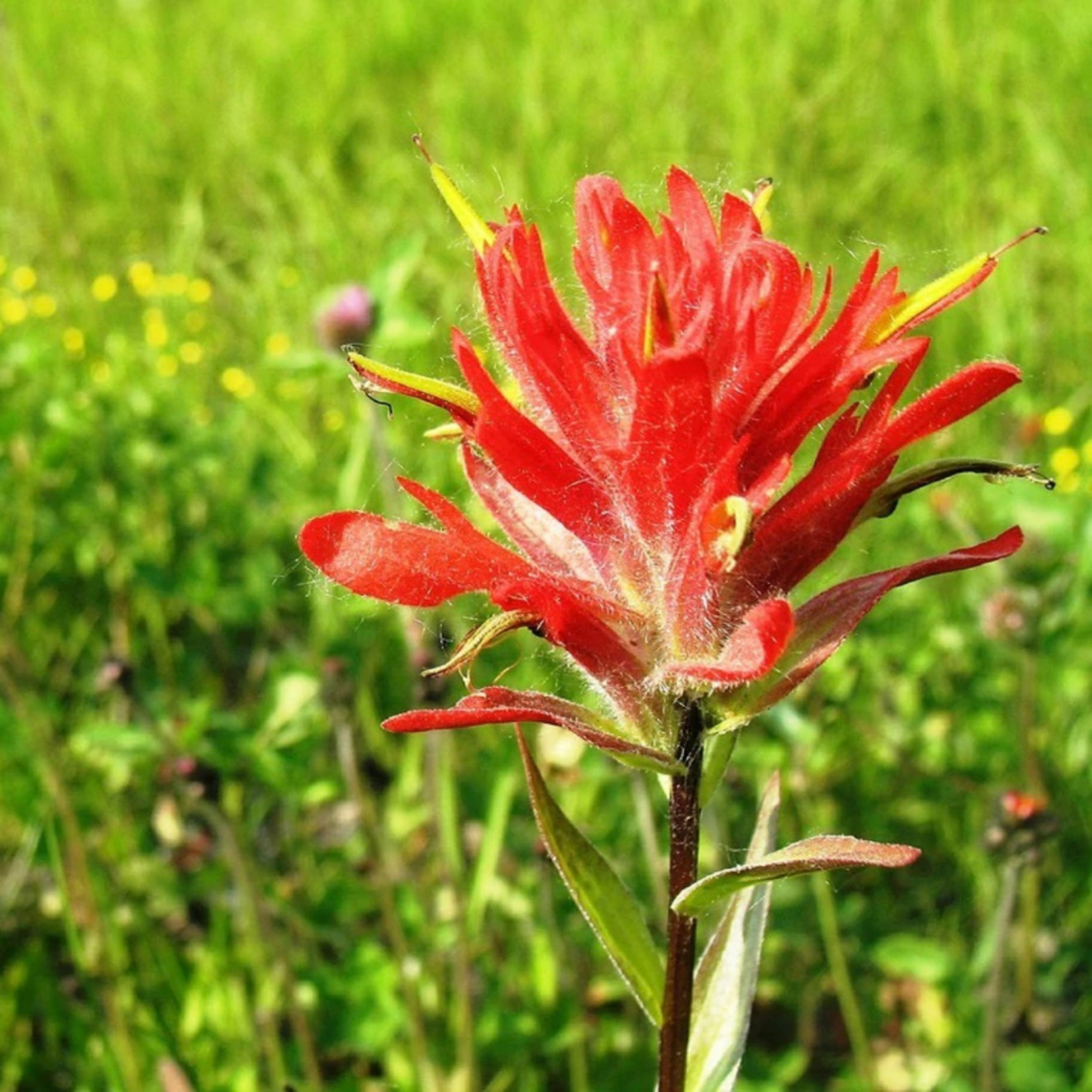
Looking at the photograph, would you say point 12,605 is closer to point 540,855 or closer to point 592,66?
point 540,855

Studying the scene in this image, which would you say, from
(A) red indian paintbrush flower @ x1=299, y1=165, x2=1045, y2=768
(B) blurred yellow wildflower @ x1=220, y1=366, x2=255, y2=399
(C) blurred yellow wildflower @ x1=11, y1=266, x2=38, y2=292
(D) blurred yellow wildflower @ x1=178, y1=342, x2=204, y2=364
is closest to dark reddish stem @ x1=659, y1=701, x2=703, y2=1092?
(A) red indian paintbrush flower @ x1=299, y1=165, x2=1045, y2=768

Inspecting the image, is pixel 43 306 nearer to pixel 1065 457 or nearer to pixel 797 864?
pixel 1065 457

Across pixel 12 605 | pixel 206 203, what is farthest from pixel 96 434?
pixel 206 203

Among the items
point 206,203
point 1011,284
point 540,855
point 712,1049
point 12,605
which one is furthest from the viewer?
point 206,203

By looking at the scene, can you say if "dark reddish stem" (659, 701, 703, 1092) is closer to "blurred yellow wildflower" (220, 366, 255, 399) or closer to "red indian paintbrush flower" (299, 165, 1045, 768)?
"red indian paintbrush flower" (299, 165, 1045, 768)

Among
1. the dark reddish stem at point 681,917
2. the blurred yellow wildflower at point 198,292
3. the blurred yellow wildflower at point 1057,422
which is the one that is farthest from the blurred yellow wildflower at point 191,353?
the dark reddish stem at point 681,917
